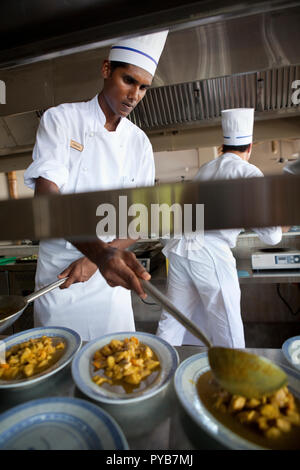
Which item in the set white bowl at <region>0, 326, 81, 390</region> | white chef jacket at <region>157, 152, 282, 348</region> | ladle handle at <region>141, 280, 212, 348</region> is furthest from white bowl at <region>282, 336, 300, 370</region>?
white chef jacket at <region>157, 152, 282, 348</region>

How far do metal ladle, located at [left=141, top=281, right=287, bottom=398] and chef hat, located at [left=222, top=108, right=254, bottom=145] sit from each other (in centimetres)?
202

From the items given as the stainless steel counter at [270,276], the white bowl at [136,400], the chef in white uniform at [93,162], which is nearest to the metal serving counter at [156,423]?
the white bowl at [136,400]

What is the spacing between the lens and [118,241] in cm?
124

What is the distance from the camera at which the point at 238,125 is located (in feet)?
7.28

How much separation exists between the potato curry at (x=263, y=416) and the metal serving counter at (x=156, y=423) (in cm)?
6

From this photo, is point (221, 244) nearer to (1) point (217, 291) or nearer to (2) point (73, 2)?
(1) point (217, 291)

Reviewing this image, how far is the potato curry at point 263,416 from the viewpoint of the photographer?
507mm

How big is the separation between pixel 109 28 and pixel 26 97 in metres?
2.20

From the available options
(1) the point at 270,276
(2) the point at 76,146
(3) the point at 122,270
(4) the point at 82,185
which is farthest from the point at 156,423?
(1) the point at 270,276

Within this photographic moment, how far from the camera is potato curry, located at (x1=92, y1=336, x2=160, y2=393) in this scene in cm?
70

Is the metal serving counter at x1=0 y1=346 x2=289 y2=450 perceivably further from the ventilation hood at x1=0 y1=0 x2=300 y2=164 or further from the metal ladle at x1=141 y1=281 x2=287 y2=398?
the ventilation hood at x1=0 y1=0 x2=300 y2=164

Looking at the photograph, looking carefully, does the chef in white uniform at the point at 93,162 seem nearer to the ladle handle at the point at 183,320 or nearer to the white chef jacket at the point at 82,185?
the white chef jacket at the point at 82,185

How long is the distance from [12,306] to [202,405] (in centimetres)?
65
